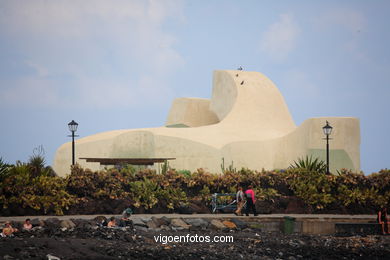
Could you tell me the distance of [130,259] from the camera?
10977 millimetres

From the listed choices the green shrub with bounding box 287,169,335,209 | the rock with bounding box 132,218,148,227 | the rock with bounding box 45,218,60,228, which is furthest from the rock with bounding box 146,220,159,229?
the green shrub with bounding box 287,169,335,209

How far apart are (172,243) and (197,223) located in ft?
10.1

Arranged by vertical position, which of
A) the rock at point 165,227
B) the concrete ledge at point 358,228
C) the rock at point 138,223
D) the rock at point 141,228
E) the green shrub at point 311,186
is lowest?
the concrete ledge at point 358,228

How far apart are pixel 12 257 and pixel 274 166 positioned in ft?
86.9

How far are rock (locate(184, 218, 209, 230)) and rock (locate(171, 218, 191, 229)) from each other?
6.8 inches

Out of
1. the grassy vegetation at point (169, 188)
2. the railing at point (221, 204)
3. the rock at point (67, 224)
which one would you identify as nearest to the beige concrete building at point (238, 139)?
the grassy vegetation at point (169, 188)

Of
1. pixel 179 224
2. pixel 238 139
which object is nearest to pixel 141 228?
pixel 179 224

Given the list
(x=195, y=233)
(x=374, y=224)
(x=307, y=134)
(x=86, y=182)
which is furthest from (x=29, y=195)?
(x=307, y=134)

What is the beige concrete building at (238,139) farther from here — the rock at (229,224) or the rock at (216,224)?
the rock at (216,224)

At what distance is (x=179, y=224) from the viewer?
53.5ft

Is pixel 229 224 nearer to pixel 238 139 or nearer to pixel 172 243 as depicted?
pixel 172 243

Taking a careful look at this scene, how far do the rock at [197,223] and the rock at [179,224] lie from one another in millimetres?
173

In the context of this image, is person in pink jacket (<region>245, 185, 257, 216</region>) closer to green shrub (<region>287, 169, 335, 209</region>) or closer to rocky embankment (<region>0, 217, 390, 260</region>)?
rocky embankment (<region>0, 217, 390, 260</region>)

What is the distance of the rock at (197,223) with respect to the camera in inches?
634
